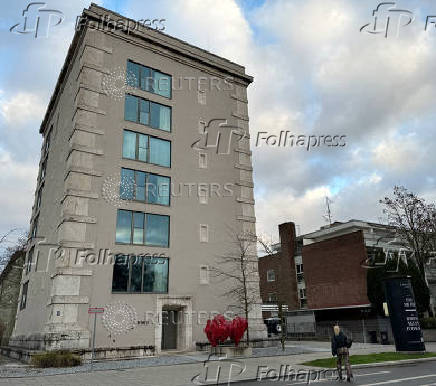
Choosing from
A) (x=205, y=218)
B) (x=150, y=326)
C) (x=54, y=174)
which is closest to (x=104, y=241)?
(x=150, y=326)

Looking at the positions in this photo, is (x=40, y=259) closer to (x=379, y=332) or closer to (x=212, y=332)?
(x=212, y=332)

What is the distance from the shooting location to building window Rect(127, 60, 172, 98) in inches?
1208

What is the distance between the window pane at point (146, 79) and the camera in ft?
102

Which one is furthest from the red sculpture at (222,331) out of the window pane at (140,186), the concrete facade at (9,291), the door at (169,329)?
the concrete facade at (9,291)

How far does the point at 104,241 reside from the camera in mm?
25312

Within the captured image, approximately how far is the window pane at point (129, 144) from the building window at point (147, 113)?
1.20 metres

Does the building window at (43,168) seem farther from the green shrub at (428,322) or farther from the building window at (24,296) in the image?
the green shrub at (428,322)

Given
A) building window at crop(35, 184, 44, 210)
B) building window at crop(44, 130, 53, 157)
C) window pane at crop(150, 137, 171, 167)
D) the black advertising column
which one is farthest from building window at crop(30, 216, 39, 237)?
the black advertising column

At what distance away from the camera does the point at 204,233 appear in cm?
2981

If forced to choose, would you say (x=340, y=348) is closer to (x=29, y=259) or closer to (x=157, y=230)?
(x=157, y=230)

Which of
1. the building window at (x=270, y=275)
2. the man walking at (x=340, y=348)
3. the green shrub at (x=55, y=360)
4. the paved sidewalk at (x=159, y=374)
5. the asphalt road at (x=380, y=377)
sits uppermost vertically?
the building window at (x=270, y=275)

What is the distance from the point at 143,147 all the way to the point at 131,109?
3.13 m

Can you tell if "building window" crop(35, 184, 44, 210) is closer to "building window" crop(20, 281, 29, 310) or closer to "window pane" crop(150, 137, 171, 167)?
"building window" crop(20, 281, 29, 310)

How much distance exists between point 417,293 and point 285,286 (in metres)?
21.4
